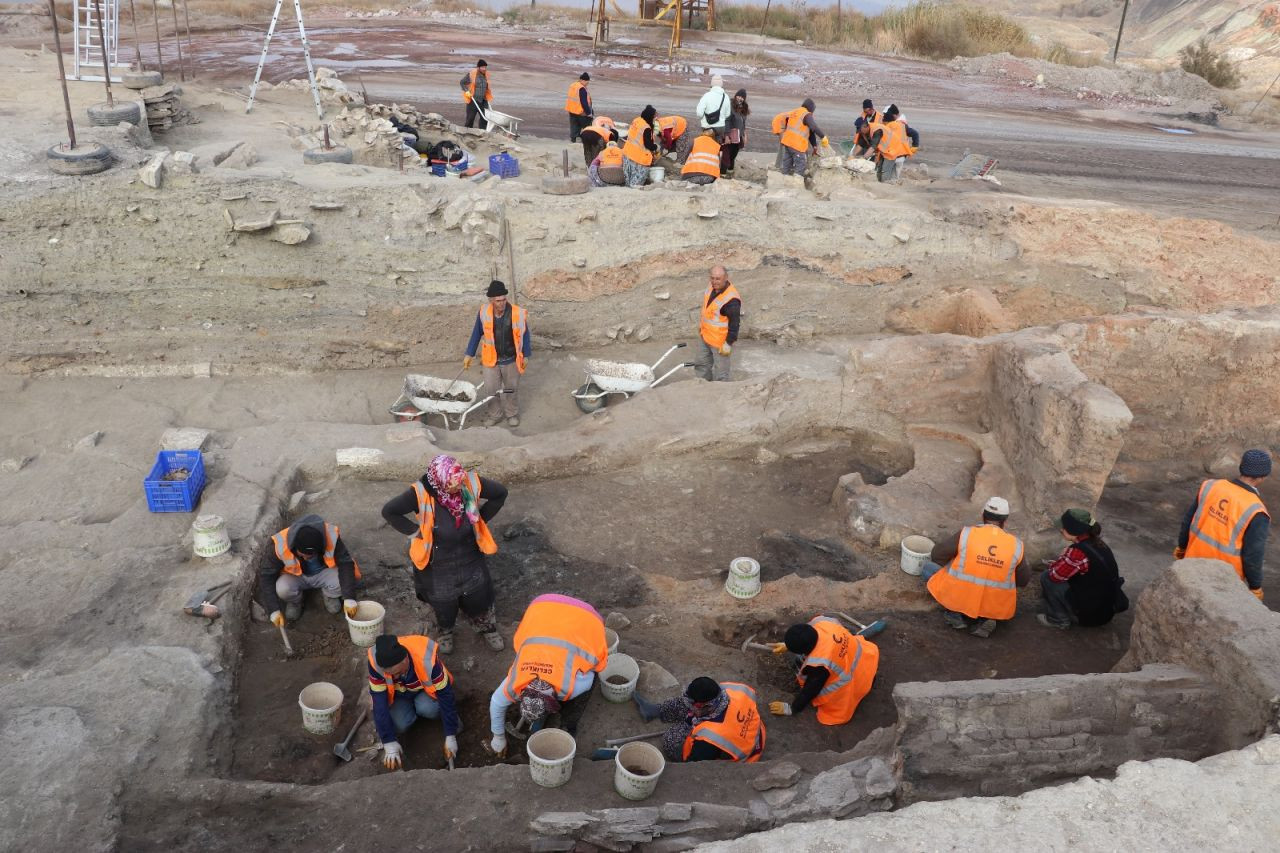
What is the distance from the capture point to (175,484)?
7164 mm

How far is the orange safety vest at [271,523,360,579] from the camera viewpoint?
6.37 meters

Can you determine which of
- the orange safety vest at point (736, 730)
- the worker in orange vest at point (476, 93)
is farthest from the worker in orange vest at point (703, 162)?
the orange safety vest at point (736, 730)

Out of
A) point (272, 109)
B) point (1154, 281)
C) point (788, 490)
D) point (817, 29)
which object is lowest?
point (788, 490)

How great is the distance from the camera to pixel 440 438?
8609 millimetres

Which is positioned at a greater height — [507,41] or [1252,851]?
[507,41]

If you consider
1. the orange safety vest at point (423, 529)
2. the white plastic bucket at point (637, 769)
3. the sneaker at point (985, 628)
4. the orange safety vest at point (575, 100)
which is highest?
the orange safety vest at point (575, 100)

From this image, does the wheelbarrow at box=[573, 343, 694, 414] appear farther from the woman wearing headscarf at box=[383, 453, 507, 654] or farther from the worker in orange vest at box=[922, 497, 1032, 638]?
the worker in orange vest at box=[922, 497, 1032, 638]

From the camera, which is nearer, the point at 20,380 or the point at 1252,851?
the point at 1252,851

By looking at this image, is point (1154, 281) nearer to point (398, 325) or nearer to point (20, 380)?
point (398, 325)

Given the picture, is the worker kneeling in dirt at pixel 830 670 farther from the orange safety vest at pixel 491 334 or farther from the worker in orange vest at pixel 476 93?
the worker in orange vest at pixel 476 93

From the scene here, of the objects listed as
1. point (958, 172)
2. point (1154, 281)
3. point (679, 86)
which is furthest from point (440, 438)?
point (679, 86)

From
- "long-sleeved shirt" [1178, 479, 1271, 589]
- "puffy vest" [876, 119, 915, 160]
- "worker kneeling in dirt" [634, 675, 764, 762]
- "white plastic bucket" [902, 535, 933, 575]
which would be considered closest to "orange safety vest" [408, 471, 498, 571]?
"worker kneeling in dirt" [634, 675, 764, 762]

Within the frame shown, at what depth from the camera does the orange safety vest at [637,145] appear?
1215 centimetres

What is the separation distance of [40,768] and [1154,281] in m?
11.7
